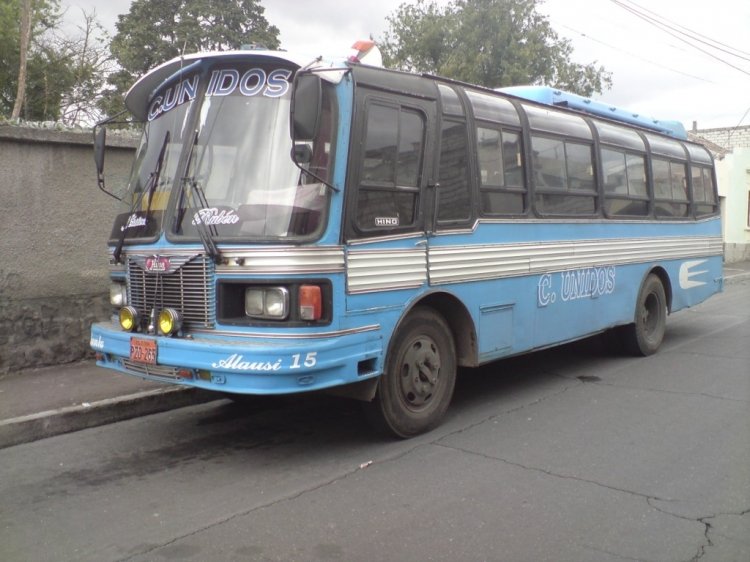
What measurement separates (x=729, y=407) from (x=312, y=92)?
Answer: 15.3ft

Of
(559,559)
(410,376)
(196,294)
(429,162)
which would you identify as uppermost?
(429,162)

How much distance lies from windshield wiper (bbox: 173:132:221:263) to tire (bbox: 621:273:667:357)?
572 cm

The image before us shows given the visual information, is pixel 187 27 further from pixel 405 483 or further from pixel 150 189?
pixel 405 483

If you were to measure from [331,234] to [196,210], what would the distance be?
994mm

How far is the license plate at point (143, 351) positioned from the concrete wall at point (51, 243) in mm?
2891

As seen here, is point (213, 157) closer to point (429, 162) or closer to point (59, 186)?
point (429, 162)

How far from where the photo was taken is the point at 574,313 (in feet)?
23.4

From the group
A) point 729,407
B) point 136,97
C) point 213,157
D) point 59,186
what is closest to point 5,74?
point 59,186

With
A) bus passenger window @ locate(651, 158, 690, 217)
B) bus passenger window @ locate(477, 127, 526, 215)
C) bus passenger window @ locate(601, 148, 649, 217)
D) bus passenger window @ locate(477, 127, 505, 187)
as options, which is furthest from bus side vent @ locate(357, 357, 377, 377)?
bus passenger window @ locate(651, 158, 690, 217)

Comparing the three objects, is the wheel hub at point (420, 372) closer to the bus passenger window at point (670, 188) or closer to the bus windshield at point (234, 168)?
the bus windshield at point (234, 168)

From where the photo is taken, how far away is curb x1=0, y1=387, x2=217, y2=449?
18.0 ft

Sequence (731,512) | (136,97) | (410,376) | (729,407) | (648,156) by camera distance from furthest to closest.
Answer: (648,156) → (729,407) → (136,97) → (410,376) → (731,512)

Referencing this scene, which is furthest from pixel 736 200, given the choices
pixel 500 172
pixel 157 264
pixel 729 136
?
pixel 157 264

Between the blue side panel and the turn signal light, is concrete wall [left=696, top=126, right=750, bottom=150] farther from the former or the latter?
the turn signal light
